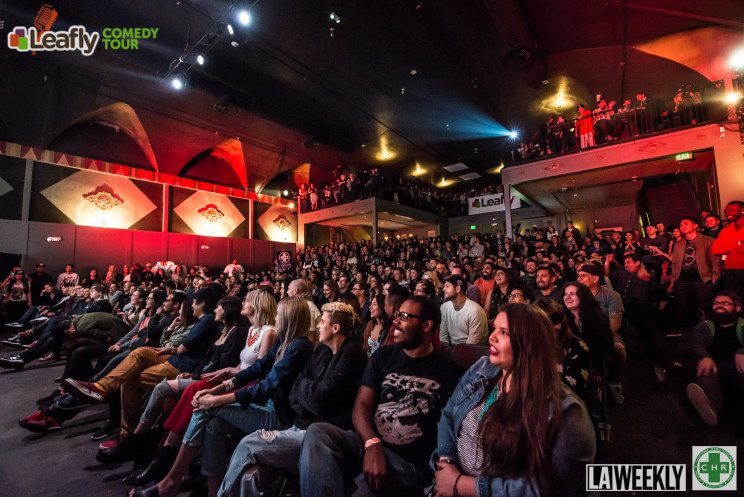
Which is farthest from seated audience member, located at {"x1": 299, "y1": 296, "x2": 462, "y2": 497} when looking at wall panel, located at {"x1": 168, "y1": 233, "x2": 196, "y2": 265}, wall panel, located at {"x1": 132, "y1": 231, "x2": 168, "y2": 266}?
wall panel, located at {"x1": 168, "y1": 233, "x2": 196, "y2": 265}

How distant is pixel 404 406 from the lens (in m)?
1.64

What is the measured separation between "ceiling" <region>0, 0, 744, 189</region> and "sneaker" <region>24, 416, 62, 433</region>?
22.7 ft

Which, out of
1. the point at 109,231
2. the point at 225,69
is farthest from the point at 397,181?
the point at 109,231

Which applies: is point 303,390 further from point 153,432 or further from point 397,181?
point 397,181

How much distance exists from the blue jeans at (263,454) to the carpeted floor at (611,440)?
99 centimetres

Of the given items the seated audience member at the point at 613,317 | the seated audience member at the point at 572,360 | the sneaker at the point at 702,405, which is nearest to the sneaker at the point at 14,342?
the seated audience member at the point at 572,360

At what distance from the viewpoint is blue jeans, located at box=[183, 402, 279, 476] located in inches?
80.1

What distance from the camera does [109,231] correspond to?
1082cm

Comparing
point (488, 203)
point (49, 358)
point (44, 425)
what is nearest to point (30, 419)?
point (44, 425)

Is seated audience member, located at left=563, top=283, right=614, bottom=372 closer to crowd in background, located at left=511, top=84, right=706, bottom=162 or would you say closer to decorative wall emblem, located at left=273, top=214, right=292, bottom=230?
crowd in background, located at left=511, top=84, right=706, bottom=162

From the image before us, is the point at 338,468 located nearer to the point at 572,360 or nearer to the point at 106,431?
the point at 572,360

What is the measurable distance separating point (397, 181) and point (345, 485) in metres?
14.8

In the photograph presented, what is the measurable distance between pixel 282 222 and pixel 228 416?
46.6 feet

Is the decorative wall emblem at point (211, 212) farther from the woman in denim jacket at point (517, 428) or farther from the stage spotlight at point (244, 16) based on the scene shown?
the woman in denim jacket at point (517, 428)
